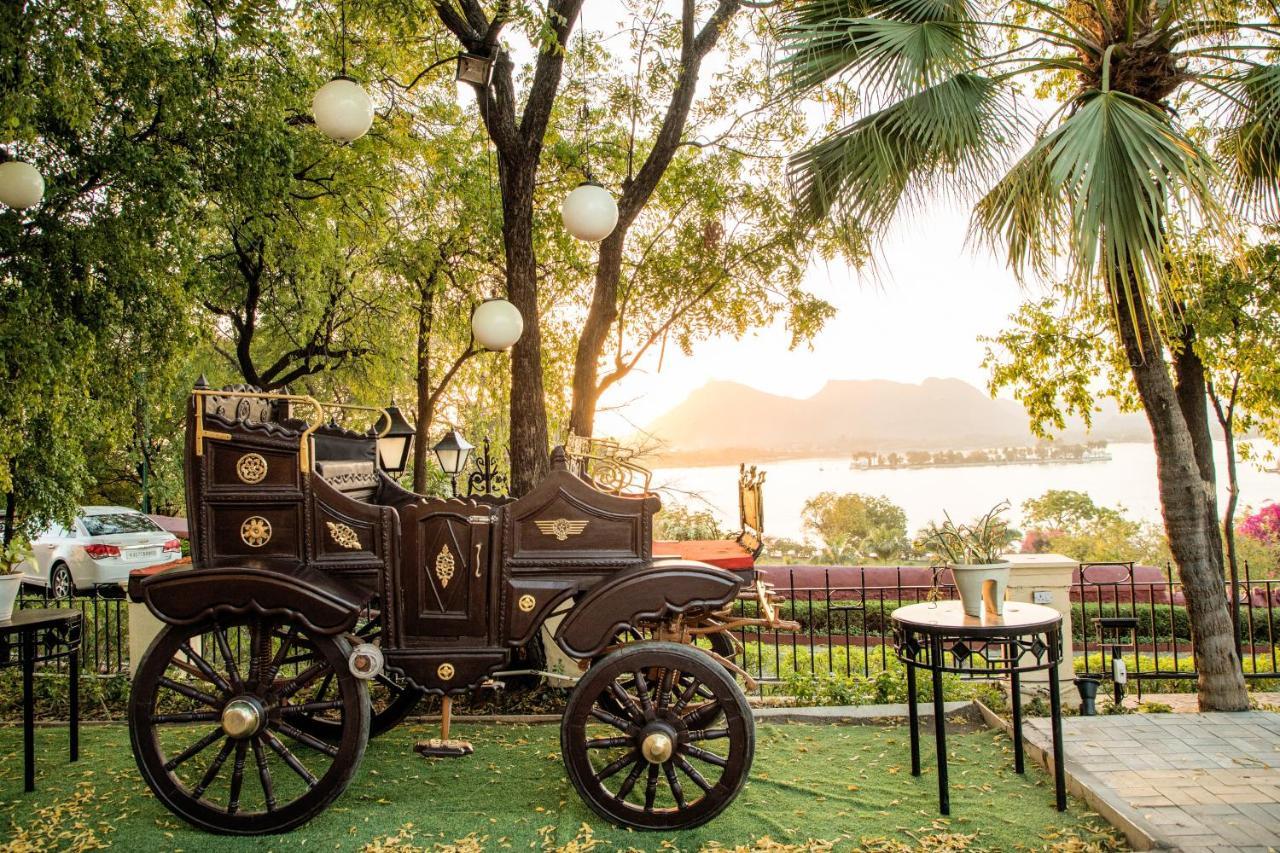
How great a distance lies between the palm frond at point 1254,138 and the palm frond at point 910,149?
137 cm

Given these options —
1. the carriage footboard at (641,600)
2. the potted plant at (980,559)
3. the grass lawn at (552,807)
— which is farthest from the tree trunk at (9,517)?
the potted plant at (980,559)

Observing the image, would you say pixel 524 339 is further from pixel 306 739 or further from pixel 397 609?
pixel 306 739

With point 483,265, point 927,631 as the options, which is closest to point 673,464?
point 483,265

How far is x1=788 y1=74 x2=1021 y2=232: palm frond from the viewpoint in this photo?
5203 mm

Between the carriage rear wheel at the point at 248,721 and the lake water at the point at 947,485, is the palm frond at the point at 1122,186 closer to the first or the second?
the lake water at the point at 947,485

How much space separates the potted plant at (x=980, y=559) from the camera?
3.64 m

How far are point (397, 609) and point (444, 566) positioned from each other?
0.28 m

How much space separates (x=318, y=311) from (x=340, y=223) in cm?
241

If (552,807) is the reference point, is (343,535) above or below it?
above

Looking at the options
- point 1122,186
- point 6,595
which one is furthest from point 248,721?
point 1122,186

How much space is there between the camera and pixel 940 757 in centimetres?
340

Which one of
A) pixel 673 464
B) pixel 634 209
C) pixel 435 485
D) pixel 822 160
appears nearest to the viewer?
pixel 822 160

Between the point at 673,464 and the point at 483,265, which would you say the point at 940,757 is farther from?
the point at 483,265

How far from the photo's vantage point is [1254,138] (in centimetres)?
575
